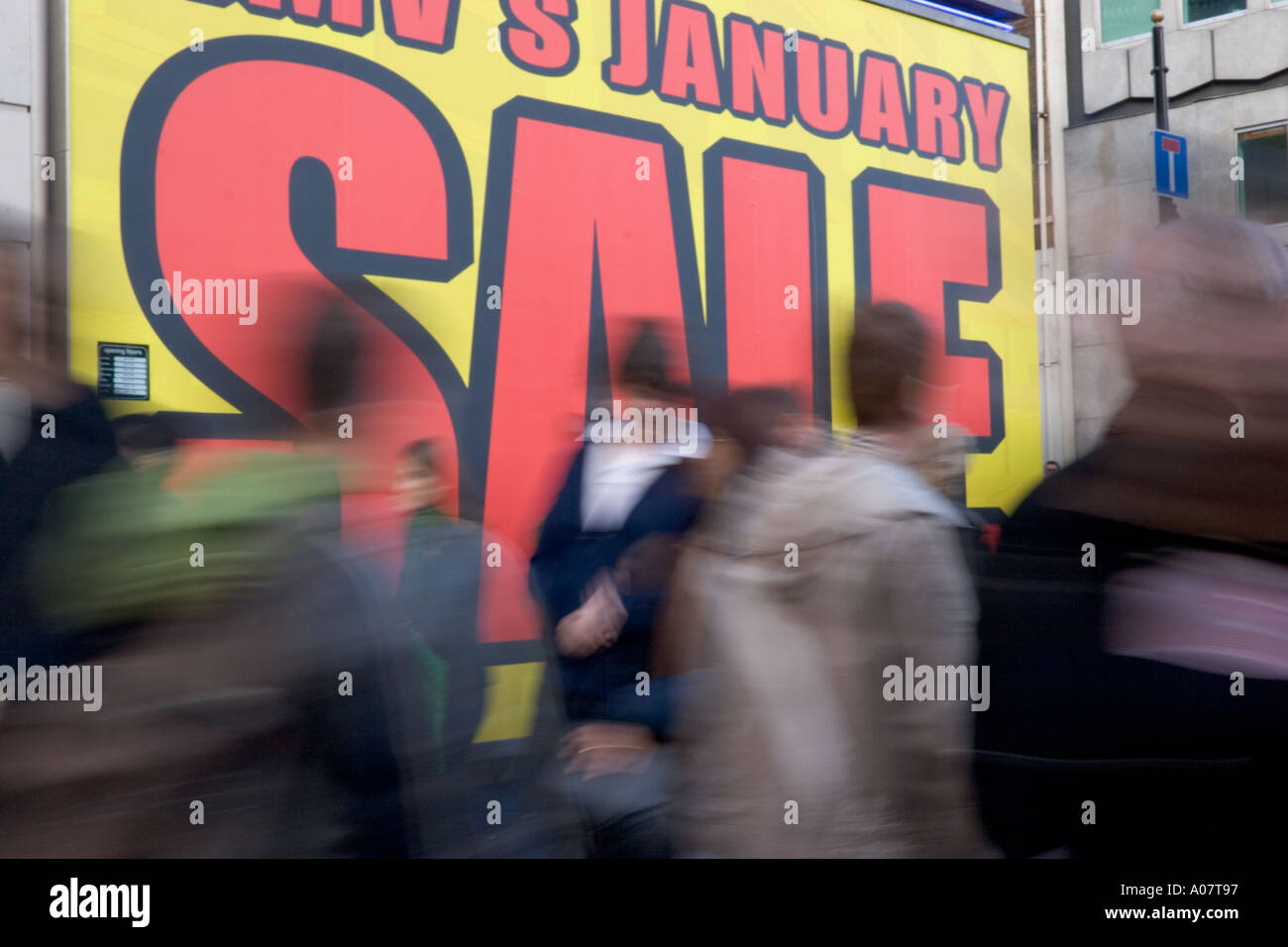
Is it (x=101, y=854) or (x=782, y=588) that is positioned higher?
(x=782, y=588)

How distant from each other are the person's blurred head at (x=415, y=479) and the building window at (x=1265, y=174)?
1.07 metres

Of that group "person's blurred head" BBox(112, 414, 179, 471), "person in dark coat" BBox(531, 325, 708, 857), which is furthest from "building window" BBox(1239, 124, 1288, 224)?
"person's blurred head" BBox(112, 414, 179, 471)

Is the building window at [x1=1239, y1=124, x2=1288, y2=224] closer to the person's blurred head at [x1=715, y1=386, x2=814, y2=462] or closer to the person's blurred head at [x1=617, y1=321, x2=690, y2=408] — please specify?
the person's blurred head at [x1=715, y1=386, x2=814, y2=462]

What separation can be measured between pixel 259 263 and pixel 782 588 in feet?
6.33

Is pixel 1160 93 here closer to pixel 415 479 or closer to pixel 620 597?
pixel 620 597

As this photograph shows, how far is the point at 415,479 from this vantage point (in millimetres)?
1674

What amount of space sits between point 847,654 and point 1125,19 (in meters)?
3.40

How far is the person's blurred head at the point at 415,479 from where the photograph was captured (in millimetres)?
1594

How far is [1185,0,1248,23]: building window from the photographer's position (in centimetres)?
392

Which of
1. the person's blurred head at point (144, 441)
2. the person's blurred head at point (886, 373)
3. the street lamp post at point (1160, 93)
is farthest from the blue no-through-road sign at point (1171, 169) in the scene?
the person's blurred head at point (144, 441)

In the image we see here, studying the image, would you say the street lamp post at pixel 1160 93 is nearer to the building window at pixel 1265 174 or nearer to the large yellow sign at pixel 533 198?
the building window at pixel 1265 174
